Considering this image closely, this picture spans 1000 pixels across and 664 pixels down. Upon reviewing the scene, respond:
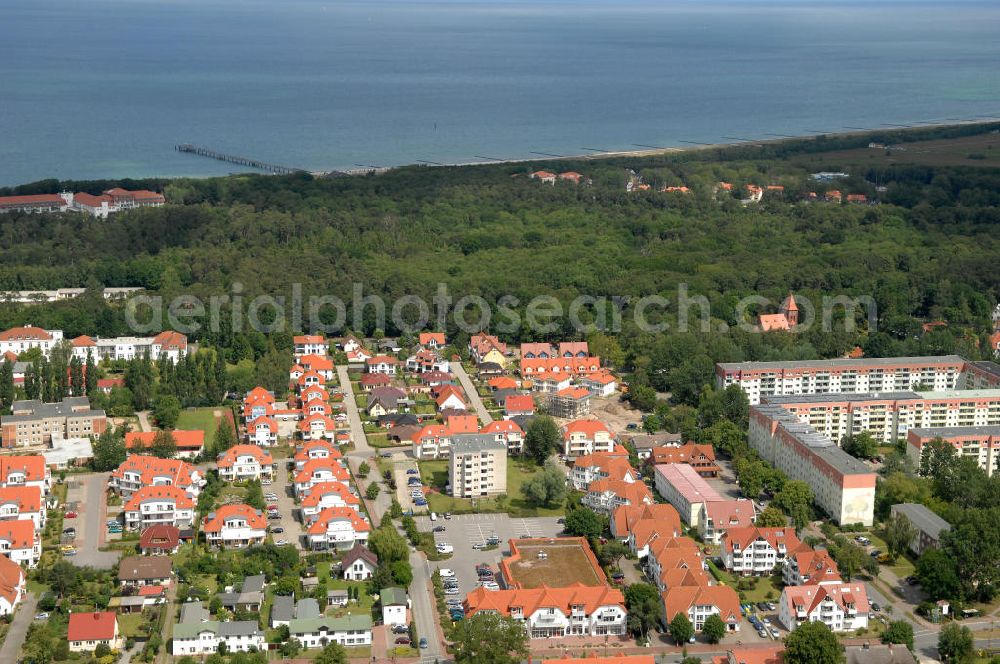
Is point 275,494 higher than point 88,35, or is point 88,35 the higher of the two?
point 88,35

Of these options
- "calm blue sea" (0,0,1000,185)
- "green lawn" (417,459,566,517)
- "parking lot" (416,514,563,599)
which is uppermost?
"calm blue sea" (0,0,1000,185)

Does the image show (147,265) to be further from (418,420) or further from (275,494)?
(275,494)

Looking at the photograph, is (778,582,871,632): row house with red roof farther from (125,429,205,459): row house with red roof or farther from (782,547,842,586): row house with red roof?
(125,429,205,459): row house with red roof

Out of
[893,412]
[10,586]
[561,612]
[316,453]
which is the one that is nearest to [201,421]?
[316,453]

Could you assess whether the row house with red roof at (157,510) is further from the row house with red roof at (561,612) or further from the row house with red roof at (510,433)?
the row house with red roof at (510,433)

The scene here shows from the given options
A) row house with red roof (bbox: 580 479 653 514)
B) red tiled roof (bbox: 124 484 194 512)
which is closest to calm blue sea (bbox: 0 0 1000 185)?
red tiled roof (bbox: 124 484 194 512)

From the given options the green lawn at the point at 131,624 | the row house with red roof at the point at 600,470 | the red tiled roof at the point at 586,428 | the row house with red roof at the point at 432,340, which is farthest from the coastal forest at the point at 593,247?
the green lawn at the point at 131,624

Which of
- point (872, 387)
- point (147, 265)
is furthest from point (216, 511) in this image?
point (147, 265)
